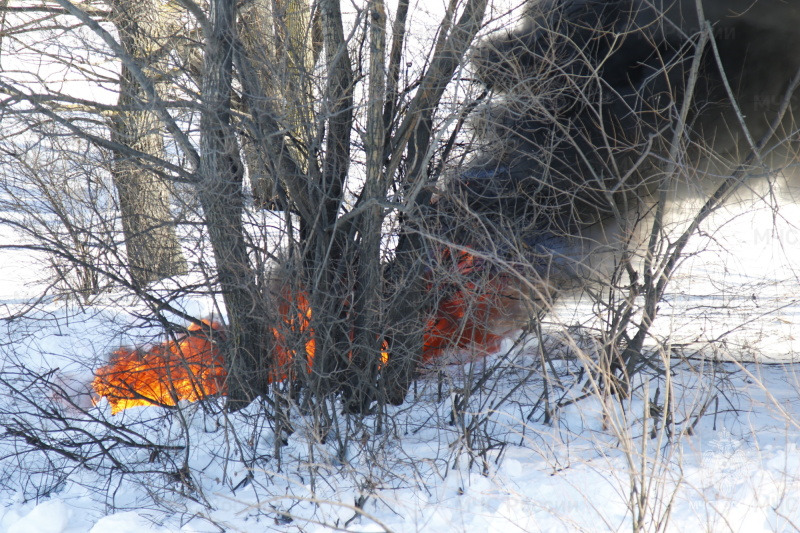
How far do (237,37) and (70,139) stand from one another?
2.00 meters

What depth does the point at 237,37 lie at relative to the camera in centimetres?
538

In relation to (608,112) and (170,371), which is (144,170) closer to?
(170,371)

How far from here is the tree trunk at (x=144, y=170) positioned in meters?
5.71

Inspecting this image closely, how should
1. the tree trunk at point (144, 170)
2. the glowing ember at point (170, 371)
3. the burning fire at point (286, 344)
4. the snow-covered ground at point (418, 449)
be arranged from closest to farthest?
the snow-covered ground at point (418, 449)
the burning fire at point (286, 344)
the glowing ember at point (170, 371)
the tree trunk at point (144, 170)

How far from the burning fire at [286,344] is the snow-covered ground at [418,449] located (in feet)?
0.76

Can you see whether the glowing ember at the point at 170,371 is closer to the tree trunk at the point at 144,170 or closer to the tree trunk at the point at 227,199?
the tree trunk at the point at 227,199

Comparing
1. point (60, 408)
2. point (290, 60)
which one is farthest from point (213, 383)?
point (290, 60)

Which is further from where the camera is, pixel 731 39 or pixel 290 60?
pixel 731 39

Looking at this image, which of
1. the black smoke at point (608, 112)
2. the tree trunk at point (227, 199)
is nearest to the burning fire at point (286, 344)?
the tree trunk at point (227, 199)

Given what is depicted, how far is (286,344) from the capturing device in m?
5.24

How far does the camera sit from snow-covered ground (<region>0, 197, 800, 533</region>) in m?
4.70

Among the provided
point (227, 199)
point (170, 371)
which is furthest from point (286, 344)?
point (227, 199)

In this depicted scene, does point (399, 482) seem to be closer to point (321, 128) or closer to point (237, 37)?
point (321, 128)

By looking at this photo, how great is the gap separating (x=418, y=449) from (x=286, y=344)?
1.64m
